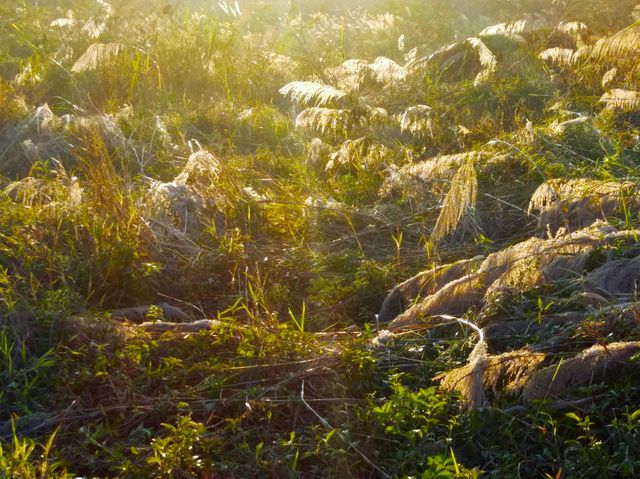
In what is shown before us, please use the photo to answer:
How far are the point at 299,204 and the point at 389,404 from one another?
2.18 meters

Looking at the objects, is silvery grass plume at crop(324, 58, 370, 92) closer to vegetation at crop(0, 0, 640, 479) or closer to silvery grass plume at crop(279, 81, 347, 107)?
vegetation at crop(0, 0, 640, 479)

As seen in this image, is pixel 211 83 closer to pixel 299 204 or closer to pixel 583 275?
pixel 299 204

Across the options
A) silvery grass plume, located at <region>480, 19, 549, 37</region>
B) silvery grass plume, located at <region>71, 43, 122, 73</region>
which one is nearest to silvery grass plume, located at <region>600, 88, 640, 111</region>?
silvery grass plume, located at <region>480, 19, 549, 37</region>

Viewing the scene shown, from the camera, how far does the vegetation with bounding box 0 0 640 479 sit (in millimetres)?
2957

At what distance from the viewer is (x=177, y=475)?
2.83 m

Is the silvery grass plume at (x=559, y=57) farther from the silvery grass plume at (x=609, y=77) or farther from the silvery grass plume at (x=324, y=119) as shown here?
the silvery grass plume at (x=324, y=119)

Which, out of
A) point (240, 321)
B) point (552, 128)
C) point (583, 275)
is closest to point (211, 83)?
point (552, 128)

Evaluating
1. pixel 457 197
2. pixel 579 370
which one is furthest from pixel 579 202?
pixel 579 370

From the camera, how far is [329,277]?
448 centimetres

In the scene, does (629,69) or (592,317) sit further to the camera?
(629,69)

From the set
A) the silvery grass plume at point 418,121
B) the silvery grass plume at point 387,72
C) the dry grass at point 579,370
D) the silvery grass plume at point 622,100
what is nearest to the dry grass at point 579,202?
the dry grass at point 579,370

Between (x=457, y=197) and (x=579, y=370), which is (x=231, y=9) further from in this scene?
(x=579, y=370)

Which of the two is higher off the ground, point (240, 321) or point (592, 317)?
point (592, 317)

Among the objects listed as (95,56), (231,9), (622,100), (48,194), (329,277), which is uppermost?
(95,56)
